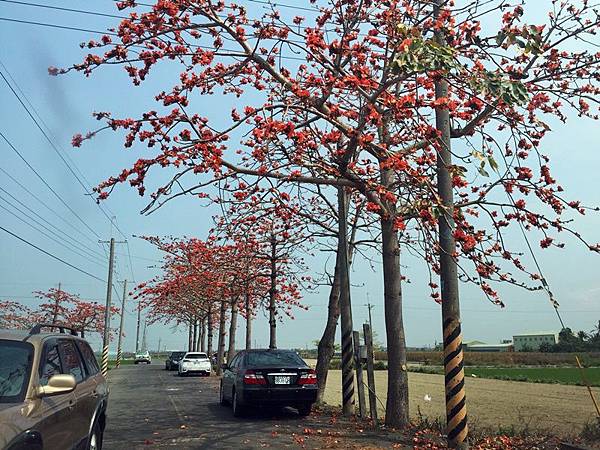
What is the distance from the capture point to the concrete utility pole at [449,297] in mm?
8195

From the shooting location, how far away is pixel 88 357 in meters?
7.19

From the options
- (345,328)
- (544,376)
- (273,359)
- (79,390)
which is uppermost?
(345,328)

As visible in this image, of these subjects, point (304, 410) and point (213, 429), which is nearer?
point (213, 429)

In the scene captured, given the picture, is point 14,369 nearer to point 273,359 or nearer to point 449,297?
point 449,297

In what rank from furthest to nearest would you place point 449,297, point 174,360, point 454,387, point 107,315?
point 174,360 → point 107,315 → point 449,297 → point 454,387

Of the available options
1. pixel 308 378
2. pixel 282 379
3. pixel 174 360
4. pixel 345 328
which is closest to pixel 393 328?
pixel 345 328

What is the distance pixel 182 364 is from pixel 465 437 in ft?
91.0

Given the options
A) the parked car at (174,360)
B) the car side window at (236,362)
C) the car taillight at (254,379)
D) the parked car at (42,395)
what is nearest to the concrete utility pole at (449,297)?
the car taillight at (254,379)

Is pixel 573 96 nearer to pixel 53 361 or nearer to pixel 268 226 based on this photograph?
pixel 53 361

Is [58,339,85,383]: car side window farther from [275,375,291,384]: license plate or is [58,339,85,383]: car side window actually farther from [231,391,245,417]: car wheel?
[231,391,245,417]: car wheel

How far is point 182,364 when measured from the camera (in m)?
33.6

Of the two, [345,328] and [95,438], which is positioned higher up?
[345,328]

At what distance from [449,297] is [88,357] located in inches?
210

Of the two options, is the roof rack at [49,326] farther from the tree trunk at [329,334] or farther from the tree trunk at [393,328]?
the tree trunk at [329,334]
